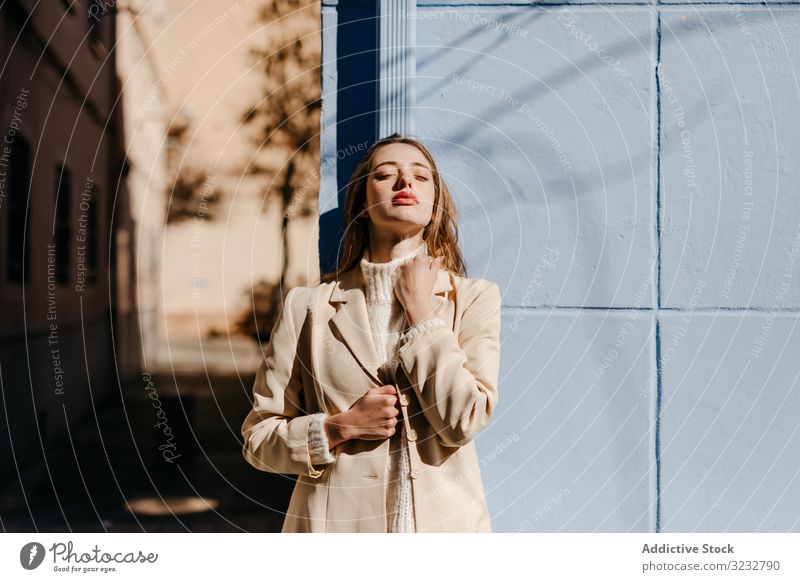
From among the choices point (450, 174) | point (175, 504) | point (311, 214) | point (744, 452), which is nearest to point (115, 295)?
point (175, 504)

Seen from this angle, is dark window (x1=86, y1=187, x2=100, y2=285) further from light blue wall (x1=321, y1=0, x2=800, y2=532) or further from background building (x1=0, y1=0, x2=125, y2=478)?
light blue wall (x1=321, y1=0, x2=800, y2=532)

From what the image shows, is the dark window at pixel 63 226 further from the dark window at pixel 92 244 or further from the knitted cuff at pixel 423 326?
the knitted cuff at pixel 423 326

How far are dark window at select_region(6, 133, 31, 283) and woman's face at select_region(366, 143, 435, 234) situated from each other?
334 centimetres

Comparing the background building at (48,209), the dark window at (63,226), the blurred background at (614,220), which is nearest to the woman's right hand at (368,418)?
the blurred background at (614,220)

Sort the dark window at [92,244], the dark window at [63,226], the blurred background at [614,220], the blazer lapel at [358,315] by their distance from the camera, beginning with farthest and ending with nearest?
the dark window at [92,244] → the dark window at [63,226] → the blurred background at [614,220] → the blazer lapel at [358,315]

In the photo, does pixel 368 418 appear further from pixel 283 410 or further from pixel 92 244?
pixel 92 244

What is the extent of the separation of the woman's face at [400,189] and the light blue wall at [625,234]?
1.51 feet

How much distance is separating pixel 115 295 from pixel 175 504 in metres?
4.14

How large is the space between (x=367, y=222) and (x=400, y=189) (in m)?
0.18

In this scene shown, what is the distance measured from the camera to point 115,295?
26.5ft

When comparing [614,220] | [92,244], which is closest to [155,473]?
[92,244]

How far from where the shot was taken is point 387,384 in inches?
82.4

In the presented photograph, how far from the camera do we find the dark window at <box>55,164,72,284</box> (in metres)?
5.96

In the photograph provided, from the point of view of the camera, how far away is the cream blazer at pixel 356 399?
200 centimetres
